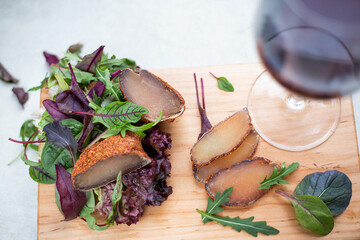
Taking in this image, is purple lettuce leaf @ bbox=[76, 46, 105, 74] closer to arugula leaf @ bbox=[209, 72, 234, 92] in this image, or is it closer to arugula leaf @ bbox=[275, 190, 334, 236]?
arugula leaf @ bbox=[209, 72, 234, 92]

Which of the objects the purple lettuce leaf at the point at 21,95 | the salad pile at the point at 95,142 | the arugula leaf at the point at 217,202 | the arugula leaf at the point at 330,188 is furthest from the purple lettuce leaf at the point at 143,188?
the purple lettuce leaf at the point at 21,95

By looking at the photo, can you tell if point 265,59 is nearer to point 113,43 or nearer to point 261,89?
point 261,89

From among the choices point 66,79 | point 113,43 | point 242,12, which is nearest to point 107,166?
point 66,79

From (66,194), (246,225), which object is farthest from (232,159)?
(66,194)

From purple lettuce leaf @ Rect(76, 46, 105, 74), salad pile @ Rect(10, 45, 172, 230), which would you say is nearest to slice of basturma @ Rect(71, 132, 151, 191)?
salad pile @ Rect(10, 45, 172, 230)

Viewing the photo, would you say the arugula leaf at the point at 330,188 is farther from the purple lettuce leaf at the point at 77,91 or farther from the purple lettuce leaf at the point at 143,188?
the purple lettuce leaf at the point at 77,91

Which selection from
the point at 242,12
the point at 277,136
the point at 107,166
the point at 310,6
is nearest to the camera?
the point at 310,6
